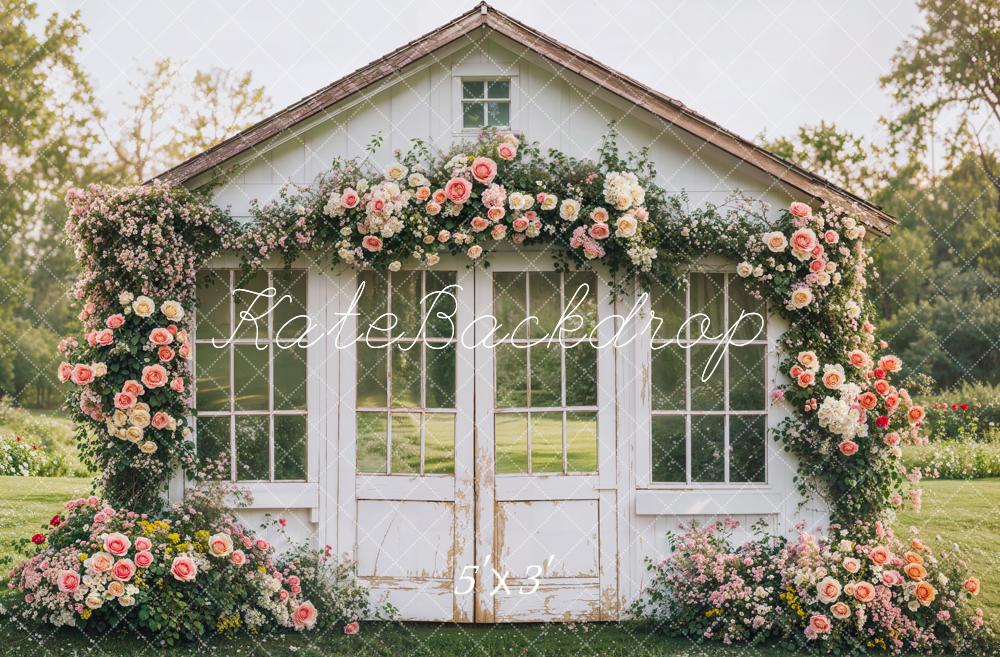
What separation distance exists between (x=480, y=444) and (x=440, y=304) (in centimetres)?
106

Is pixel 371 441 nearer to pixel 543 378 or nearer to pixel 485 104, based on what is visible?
pixel 543 378

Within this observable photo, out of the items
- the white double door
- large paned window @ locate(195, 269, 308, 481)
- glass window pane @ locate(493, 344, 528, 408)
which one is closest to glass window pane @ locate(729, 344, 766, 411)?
the white double door

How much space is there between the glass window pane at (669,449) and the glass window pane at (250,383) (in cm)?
290

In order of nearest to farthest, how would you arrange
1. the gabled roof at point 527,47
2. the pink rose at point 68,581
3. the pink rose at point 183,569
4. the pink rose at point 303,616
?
the pink rose at point 68,581, the pink rose at point 183,569, the pink rose at point 303,616, the gabled roof at point 527,47

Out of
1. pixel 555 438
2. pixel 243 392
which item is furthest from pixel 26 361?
pixel 555 438

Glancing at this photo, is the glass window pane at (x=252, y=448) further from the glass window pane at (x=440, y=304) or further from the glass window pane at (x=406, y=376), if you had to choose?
the glass window pane at (x=440, y=304)

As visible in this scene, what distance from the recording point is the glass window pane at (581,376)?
651 centimetres

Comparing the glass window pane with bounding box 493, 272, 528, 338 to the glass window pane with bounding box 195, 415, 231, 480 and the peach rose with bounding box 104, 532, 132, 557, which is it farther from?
the peach rose with bounding box 104, 532, 132, 557

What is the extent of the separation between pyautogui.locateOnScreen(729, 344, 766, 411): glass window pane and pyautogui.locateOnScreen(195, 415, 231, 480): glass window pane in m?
3.75

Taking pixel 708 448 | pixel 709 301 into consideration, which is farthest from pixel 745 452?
pixel 709 301

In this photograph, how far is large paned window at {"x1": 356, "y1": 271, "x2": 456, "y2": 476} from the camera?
6465 millimetres

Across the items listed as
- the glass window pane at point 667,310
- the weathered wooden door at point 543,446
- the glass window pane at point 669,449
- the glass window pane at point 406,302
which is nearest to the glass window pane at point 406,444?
the weathered wooden door at point 543,446

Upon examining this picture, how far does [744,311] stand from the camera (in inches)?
261

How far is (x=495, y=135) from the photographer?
6.39 meters
